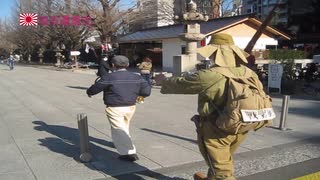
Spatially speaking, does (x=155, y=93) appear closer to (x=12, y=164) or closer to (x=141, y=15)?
(x=12, y=164)

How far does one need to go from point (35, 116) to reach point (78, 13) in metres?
33.4

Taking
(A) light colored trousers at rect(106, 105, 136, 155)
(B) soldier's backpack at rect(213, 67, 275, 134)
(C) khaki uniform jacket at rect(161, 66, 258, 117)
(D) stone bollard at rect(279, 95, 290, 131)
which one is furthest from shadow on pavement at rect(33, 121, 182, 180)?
(D) stone bollard at rect(279, 95, 290, 131)

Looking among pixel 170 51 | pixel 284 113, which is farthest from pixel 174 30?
pixel 284 113

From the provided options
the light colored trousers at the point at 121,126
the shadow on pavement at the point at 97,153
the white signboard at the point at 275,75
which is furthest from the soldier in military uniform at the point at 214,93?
the white signboard at the point at 275,75

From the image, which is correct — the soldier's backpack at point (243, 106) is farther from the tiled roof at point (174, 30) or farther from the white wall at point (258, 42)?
the white wall at point (258, 42)

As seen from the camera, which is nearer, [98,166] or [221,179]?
[221,179]

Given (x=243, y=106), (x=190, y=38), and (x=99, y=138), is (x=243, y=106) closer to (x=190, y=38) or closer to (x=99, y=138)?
(x=99, y=138)

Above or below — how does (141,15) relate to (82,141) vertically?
above

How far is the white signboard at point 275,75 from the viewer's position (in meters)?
16.2

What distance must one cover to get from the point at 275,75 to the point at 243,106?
12.7 m

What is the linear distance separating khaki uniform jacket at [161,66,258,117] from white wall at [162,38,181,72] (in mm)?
31175

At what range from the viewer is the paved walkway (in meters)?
6.48

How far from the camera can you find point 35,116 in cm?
1170

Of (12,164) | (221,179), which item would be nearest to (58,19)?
(12,164)
